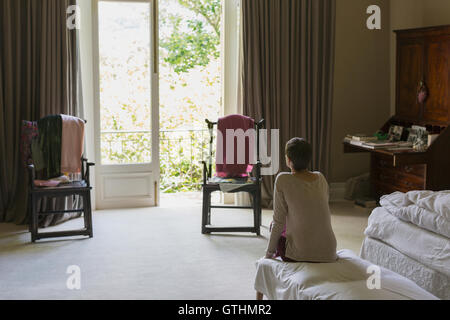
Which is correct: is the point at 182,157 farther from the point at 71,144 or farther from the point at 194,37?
the point at 71,144

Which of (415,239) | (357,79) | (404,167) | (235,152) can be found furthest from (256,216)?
(357,79)

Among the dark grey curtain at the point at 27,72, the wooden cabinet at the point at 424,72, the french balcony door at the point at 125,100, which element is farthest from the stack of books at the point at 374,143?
the dark grey curtain at the point at 27,72

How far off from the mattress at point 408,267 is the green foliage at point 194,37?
181 inches

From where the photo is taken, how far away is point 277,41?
235 inches

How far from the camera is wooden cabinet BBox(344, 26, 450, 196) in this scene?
17.4 feet

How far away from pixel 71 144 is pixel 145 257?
133cm

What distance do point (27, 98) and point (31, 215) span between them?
1160 millimetres

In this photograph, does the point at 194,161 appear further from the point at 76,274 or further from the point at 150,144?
the point at 76,274

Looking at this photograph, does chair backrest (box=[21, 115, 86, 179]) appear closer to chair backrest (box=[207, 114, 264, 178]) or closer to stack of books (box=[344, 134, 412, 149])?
chair backrest (box=[207, 114, 264, 178])

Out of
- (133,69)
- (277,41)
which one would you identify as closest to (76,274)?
(133,69)

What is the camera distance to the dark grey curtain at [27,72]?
17.5ft

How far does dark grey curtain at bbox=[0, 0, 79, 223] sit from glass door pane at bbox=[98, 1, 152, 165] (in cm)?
47

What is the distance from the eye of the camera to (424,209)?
336 centimetres

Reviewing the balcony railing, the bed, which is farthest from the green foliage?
the bed
